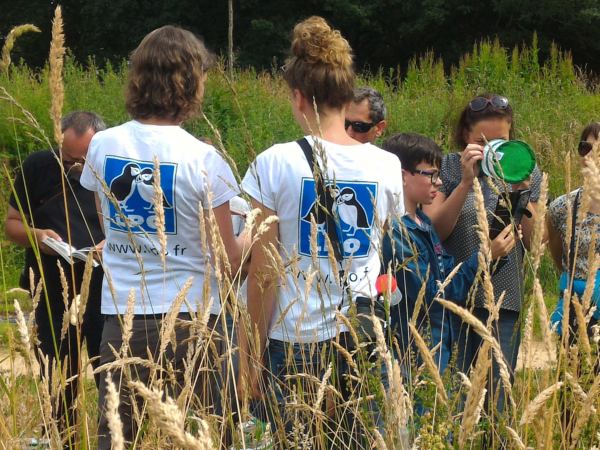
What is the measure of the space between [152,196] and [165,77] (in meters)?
0.46

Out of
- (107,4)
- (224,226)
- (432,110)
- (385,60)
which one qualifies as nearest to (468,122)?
(224,226)

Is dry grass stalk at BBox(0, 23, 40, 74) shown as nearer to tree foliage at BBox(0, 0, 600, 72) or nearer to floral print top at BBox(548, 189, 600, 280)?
floral print top at BBox(548, 189, 600, 280)

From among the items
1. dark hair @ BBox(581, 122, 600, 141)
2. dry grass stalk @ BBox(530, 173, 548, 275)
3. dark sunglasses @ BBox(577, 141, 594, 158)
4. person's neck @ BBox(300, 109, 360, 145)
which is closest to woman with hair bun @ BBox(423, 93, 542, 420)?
dark sunglasses @ BBox(577, 141, 594, 158)

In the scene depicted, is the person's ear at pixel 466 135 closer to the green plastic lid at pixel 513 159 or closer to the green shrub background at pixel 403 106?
the green plastic lid at pixel 513 159

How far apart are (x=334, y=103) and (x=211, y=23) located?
81.4 ft

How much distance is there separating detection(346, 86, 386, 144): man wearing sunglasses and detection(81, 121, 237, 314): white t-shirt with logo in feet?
4.29

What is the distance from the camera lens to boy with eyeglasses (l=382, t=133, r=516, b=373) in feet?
7.89

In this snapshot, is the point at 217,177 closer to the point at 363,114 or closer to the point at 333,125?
the point at 333,125

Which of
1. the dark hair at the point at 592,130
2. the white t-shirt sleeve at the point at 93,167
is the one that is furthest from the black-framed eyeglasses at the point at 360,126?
→ the white t-shirt sleeve at the point at 93,167

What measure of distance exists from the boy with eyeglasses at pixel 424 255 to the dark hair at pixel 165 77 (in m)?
0.90

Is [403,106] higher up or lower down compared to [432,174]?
higher up

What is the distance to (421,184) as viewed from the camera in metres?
2.86

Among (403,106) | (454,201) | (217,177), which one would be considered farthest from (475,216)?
(403,106)

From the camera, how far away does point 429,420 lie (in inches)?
59.6
